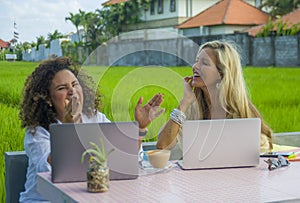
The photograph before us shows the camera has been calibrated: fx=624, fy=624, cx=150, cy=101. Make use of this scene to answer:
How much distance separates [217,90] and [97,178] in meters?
0.75

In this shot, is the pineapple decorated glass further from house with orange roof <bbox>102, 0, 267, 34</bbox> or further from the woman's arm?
house with orange roof <bbox>102, 0, 267, 34</bbox>

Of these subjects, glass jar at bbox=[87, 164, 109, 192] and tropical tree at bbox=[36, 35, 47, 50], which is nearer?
glass jar at bbox=[87, 164, 109, 192]

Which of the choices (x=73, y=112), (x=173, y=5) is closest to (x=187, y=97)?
(x=73, y=112)

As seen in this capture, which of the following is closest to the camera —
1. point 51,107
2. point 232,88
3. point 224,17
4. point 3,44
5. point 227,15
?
point 51,107

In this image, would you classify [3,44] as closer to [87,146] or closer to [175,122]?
[175,122]

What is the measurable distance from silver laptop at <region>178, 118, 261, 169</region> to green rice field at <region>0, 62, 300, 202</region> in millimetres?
235

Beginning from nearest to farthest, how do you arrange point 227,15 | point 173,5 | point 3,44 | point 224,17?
point 3,44, point 173,5, point 227,15, point 224,17

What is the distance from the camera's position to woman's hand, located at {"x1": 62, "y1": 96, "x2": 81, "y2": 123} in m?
1.81

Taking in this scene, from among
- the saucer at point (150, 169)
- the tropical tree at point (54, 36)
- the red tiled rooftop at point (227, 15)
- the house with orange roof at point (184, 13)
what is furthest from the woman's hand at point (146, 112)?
the red tiled rooftop at point (227, 15)

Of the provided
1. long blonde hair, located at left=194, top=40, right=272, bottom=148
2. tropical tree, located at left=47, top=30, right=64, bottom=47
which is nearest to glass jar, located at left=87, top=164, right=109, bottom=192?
long blonde hair, located at left=194, top=40, right=272, bottom=148

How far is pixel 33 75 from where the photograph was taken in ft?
6.98

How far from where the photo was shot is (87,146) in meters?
1.60

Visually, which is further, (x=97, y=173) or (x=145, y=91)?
(x=145, y=91)

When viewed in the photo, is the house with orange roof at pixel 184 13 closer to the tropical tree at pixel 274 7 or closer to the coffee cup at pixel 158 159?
the tropical tree at pixel 274 7
